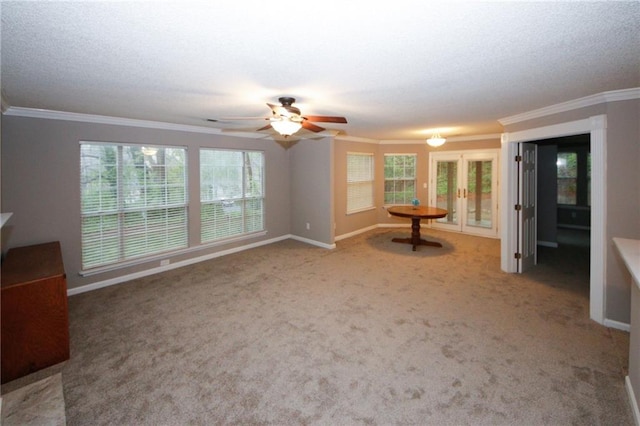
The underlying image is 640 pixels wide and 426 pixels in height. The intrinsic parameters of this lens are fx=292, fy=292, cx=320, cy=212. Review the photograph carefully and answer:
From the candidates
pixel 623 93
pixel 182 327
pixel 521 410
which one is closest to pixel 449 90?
pixel 623 93

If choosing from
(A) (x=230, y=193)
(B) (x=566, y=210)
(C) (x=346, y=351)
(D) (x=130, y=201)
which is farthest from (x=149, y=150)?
(B) (x=566, y=210)

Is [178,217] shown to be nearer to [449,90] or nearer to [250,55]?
[250,55]

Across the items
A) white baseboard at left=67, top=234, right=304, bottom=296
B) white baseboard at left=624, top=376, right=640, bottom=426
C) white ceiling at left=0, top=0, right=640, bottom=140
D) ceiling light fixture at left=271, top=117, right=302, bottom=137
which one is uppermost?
white ceiling at left=0, top=0, right=640, bottom=140

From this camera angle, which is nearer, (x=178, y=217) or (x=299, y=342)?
(x=299, y=342)

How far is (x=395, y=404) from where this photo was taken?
1961 mm

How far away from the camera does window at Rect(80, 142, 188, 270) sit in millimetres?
3881

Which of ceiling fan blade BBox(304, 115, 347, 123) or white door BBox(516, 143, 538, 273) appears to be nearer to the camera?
ceiling fan blade BBox(304, 115, 347, 123)

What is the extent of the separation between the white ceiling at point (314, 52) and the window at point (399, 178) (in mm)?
4325

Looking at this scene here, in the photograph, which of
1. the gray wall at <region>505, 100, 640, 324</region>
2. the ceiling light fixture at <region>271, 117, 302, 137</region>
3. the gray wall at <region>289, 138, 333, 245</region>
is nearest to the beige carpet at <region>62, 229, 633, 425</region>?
the gray wall at <region>505, 100, 640, 324</region>

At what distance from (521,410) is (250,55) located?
2.93 metres

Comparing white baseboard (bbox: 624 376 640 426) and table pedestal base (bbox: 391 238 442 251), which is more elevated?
table pedestal base (bbox: 391 238 442 251)

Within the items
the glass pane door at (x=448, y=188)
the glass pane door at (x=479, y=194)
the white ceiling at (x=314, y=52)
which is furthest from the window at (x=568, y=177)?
the white ceiling at (x=314, y=52)

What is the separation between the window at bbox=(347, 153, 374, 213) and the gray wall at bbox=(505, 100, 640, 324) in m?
4.37

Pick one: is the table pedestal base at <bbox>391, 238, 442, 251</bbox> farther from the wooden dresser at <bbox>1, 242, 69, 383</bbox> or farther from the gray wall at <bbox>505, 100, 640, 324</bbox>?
the wooden dresser at <bbox>1, 242, 69, 383</bbox>
